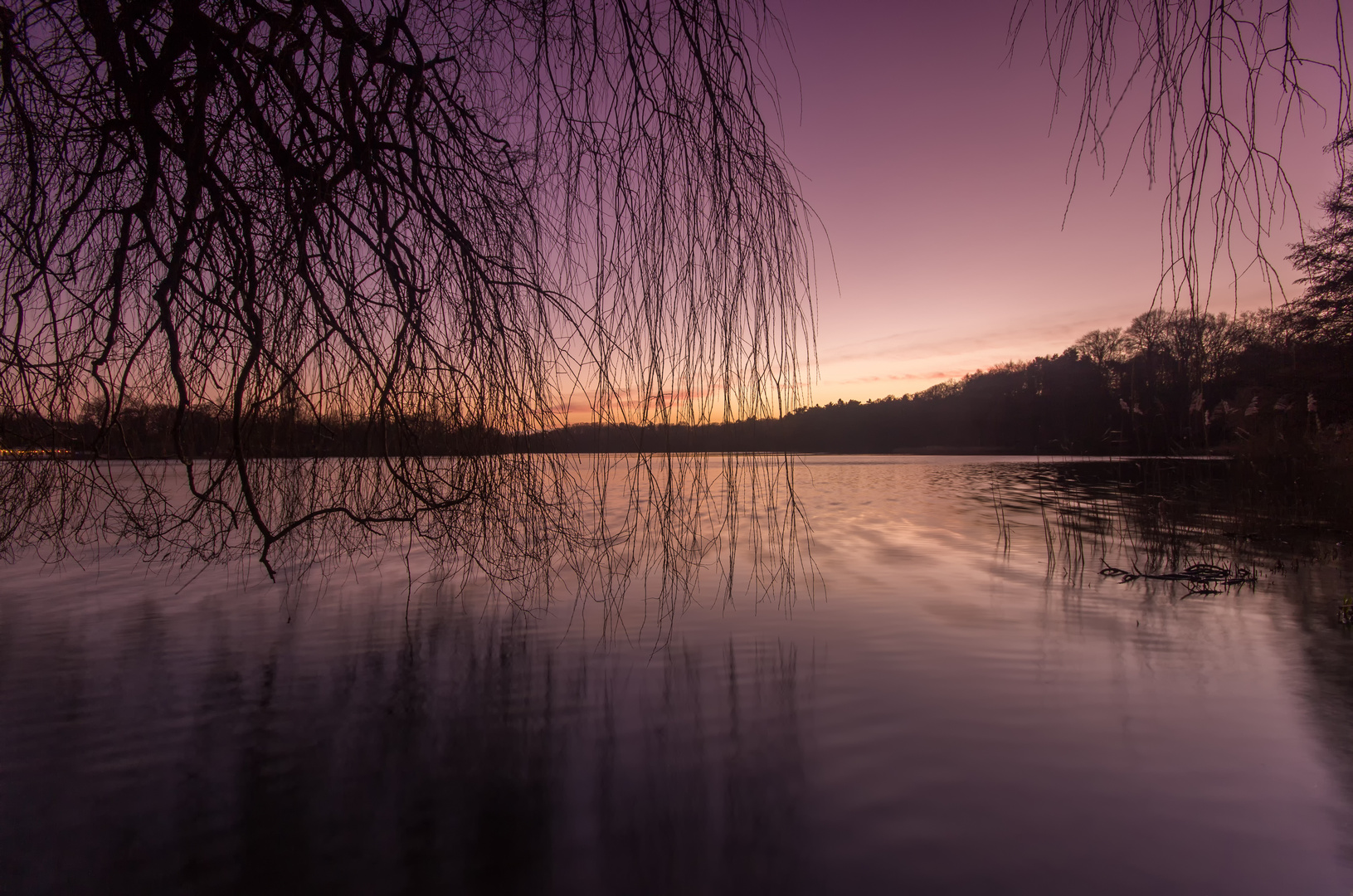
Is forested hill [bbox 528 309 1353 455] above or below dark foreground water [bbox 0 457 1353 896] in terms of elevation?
above

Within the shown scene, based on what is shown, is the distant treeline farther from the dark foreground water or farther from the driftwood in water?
the driftwood in water

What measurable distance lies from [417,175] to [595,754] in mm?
2112

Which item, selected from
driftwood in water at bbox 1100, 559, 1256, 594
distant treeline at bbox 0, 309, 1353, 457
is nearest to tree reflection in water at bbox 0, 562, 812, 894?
distant treeline at bbox 0, 309, 1353, 457

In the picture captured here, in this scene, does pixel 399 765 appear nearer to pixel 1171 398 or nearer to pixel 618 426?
pixel 618 426

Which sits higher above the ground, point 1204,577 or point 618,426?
point 618,426

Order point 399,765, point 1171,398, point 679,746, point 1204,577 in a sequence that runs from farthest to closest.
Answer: point 1204,577 < point 679,746 < point 399,765 < point 1171,398

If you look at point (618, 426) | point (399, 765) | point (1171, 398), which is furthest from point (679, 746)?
point (1171, 398)

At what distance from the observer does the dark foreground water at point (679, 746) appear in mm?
1942

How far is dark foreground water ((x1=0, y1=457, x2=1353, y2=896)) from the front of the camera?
1942 millimetres

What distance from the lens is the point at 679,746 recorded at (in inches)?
102

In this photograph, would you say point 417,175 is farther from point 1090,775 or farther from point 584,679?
point 1090,775

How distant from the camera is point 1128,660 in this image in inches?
140

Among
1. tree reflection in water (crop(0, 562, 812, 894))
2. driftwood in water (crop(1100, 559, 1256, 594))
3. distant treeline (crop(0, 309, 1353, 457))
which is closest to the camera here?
distant treeline (crop(0, 309, 1353, 457))

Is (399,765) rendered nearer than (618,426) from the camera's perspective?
No
